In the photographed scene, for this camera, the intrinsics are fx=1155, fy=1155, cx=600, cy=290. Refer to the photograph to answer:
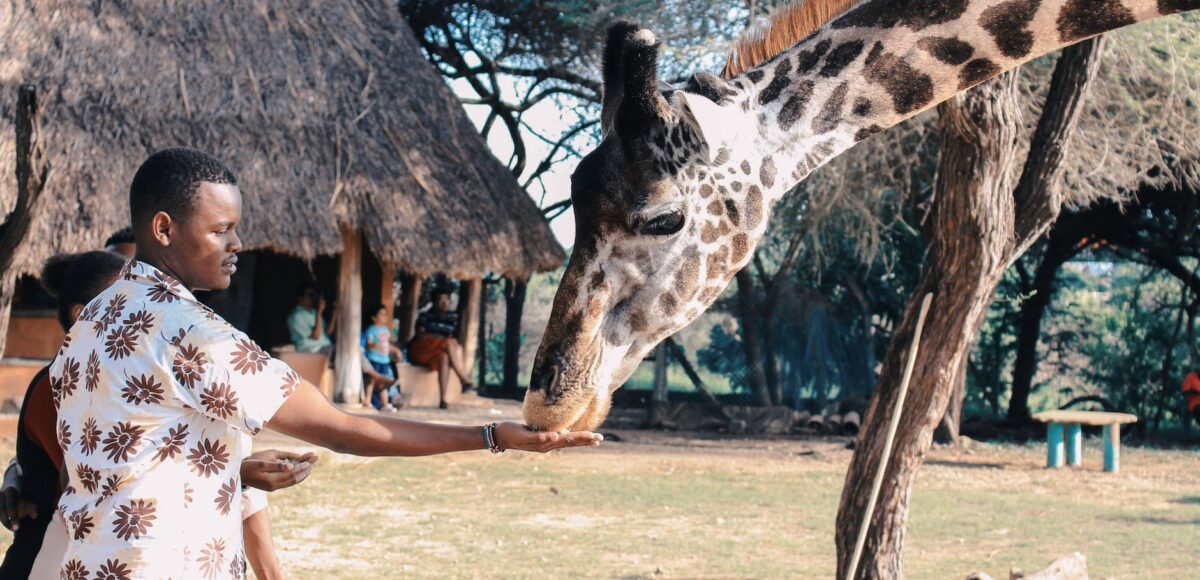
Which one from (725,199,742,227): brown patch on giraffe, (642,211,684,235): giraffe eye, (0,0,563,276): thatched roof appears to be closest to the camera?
(642,211,684,235): giraffe eye

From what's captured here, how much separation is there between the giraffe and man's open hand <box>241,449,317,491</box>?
51 cm

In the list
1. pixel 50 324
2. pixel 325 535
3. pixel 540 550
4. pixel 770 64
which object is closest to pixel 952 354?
pixel 770 64

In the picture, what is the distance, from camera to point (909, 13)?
2.80m

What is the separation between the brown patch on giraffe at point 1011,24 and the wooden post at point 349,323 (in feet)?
32.5

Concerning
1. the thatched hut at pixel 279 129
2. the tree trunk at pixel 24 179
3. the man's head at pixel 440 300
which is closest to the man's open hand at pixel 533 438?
the tree trunk at pixel 24 179

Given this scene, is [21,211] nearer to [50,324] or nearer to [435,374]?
[50,324]

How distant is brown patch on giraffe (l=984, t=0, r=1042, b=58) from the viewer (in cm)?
277

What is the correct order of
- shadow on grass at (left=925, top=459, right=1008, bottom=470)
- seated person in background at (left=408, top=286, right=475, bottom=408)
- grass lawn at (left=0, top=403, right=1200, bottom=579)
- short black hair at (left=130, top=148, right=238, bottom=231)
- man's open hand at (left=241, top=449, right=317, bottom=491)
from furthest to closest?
seated person in background at (left=408, top=286, right=475, bottom=408)
shadow on grass at (left=925, top=459, right=1008, bottom=470)
grass lawn at (left=0, top=403, right=1200, bottom=579)
man's open hand at (left=241, top=449, right=317, bottom=491)
short black hair at (left=130, top=148, right=238, bottom=231)

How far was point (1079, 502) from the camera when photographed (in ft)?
31.2

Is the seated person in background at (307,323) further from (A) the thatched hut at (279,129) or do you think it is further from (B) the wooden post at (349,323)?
(A) the thatched hut at (279,129)

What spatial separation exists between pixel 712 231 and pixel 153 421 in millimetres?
1303

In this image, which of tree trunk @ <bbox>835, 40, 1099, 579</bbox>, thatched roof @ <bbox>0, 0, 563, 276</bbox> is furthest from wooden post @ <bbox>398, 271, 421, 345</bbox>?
tree trunk @ <bbox>835, 40, 1099, 579</bbox>

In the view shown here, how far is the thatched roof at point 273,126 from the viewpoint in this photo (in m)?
10.6

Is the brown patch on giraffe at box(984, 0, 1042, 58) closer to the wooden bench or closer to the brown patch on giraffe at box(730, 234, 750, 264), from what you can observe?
the brown patch on giraffe at box(730, 234, 750, 264)
